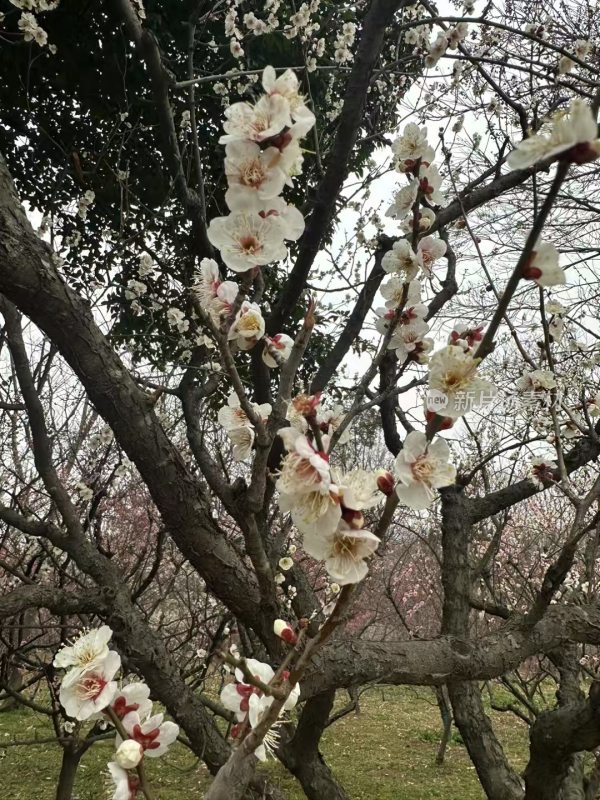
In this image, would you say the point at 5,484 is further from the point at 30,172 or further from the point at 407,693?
the point at 407,693

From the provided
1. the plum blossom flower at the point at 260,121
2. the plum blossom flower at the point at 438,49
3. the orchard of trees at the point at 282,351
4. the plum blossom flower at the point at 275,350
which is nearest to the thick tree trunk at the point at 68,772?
the orchard of trees at the point at 282,351

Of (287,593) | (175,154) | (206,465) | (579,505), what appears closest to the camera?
(579,505)

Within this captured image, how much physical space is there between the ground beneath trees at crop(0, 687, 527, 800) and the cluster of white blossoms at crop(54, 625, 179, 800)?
10.9 feet

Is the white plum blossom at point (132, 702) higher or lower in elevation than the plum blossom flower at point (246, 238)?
lower

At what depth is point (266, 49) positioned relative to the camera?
3404 mm

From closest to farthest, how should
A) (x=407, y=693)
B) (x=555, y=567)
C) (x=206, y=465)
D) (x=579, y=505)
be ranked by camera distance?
(x=579, y=505) < (x=555, y=567) < (x=206, y=465) < (x=407, y=693)

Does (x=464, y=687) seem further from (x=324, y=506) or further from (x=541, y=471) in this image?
(x=324, y=506)

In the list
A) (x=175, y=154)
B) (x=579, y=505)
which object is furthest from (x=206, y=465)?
(x=579, y=505)

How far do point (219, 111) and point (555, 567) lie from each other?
2.96m

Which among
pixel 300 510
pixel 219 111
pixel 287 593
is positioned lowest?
pixel 300 510

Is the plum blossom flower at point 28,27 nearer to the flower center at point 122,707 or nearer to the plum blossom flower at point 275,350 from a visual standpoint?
the plum blossom flower at point 275,350

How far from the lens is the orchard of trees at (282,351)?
0.71m

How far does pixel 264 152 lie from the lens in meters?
0.72

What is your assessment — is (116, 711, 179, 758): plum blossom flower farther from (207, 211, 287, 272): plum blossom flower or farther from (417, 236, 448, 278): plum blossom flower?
(417, 236, 448, 278): plum blossom flower
